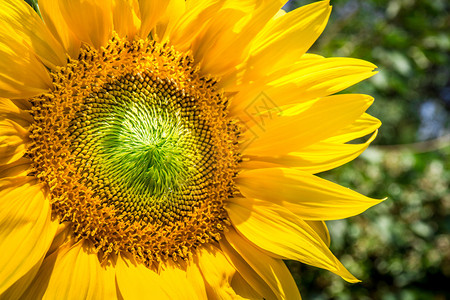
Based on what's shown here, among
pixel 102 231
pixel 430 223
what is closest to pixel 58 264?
pixel 102 231

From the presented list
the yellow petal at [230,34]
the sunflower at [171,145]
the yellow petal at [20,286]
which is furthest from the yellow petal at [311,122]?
the yellow petal at [20,286]

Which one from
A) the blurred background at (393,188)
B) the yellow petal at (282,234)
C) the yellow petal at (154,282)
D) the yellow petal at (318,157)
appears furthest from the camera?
the blurred background at (393,188)

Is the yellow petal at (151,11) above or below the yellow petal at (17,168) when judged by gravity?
above

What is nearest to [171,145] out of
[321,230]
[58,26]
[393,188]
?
[58,26]

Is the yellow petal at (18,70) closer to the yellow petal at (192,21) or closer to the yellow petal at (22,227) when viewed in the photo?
the yellow petal at (22,227)

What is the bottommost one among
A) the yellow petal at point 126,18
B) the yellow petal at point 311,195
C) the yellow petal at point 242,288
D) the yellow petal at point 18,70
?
the yellow petal at point 242,288

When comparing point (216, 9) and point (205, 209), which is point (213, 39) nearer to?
point (216, 9)

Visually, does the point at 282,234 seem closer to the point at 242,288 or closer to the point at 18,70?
the point at 242,288

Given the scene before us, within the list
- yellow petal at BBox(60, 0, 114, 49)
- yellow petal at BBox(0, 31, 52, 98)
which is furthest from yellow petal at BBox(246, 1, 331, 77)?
yellow petal at BBox(0, 31, 52, 98)
